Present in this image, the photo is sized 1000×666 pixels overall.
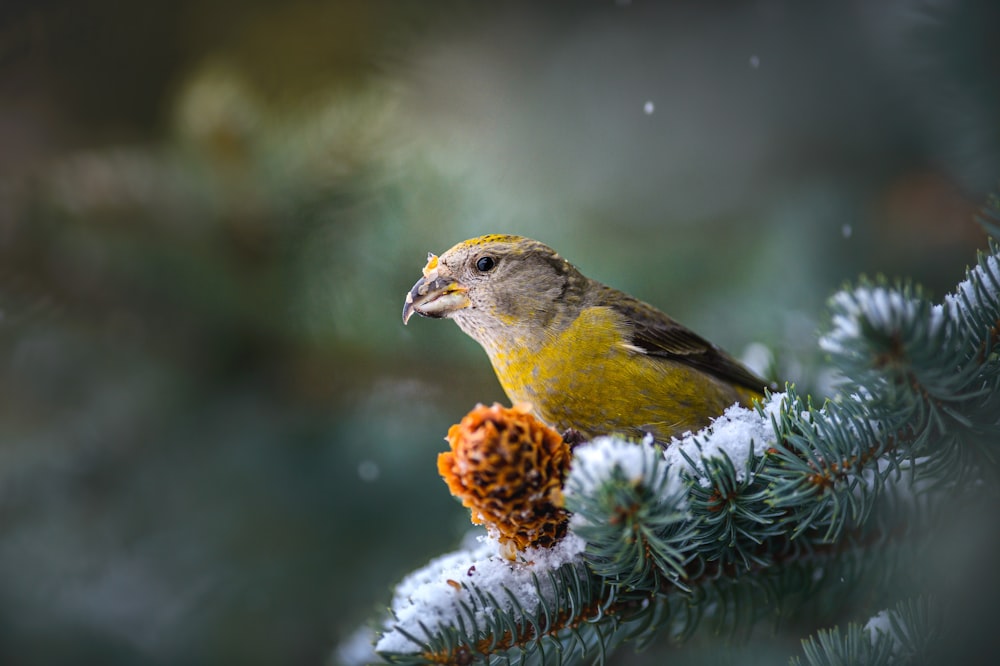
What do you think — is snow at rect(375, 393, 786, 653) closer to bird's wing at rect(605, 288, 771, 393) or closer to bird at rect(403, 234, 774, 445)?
bird at rect(403, 234, 774, 445)

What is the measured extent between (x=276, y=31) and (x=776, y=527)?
16.2 ft

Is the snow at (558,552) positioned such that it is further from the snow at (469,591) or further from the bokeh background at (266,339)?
the bokeh background at (266,339)

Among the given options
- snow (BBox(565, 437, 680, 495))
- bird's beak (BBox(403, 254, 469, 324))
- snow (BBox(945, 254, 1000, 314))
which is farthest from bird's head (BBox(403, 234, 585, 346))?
snow (BBox(945, 254, 1000, 314))

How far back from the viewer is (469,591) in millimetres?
1382

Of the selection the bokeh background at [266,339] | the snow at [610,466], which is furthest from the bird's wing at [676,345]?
the snow at [610,466]

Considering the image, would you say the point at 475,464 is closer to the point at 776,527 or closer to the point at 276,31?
the point at 776,527

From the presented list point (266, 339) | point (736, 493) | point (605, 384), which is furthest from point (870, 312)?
point (266, 339)

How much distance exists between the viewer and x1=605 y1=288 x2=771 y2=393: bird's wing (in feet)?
7.23

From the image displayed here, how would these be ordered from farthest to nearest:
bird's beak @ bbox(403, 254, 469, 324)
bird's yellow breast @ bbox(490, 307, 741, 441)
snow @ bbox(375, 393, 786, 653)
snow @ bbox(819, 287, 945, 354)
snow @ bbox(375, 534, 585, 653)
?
bird's beak @ bbox(403, 254, 469, 324)
bird's yellow breast @ bbox(490, 307, 741, 441)
snow @ bbox(375, 534, 585, 653)
snow @ bbox(375, 393, 786, 653)
snow @ bbox(819, 287, 945, 354)

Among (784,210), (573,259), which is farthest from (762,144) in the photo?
(573,259)

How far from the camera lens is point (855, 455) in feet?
4.24

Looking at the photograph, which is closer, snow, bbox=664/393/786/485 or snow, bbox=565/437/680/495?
snow, bbox=565/437/680/495

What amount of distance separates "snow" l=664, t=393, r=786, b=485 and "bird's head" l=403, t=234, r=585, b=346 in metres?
0.79

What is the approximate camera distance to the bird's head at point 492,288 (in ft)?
7.07
